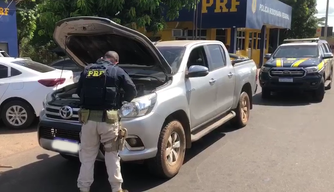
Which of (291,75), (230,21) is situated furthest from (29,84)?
(230,21)

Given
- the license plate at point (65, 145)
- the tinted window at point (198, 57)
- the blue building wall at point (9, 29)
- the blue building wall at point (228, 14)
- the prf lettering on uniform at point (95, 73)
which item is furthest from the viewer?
the blue building wall at point (228, 14)

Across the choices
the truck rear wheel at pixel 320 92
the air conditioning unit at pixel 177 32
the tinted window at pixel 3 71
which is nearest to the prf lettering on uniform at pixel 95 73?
the tinted window at pixel 3 71

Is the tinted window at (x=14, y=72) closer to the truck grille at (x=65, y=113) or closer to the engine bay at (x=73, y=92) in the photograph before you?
the engine bay at (x=73, y=92)

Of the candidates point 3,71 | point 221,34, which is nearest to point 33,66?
point 3,71

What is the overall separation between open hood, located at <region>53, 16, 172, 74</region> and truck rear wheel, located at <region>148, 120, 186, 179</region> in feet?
2.72

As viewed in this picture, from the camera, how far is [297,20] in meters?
34.5

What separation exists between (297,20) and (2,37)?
28.1 meters

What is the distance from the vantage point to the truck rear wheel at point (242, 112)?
7.20 metres

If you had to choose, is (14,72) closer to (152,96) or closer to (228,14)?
(152,96)

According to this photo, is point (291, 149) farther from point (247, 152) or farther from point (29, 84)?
point (29, 84)

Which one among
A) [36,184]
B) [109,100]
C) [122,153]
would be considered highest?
[109,100]

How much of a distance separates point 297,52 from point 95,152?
30.7 ft

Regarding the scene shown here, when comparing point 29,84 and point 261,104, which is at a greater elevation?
point 29,84

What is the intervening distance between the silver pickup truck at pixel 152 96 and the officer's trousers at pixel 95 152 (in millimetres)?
213
